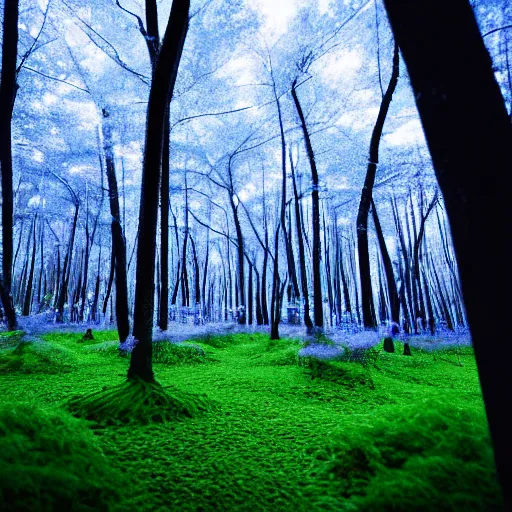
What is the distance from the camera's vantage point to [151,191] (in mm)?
2545

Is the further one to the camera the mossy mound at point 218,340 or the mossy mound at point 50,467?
the mossy mound at point 218,340

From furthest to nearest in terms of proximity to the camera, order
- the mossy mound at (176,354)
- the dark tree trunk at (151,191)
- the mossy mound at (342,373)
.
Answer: the mossy mound at (176,354)
the mossy mound at (342,373)
the dark tree trunk at (151,191)

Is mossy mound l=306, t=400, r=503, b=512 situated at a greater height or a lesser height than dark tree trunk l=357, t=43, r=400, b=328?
lesser

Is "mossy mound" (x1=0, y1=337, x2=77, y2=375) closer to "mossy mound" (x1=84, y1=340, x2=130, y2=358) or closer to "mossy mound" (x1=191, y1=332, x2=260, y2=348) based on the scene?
"mossy mound" (x1=84, y1=340, x2=130, y2=358)

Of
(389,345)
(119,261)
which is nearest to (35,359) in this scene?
(119,261)

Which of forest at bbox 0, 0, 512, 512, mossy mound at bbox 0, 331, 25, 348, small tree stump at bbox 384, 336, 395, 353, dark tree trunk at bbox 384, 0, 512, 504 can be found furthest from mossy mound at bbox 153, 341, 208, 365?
dark tree trunk at bbox 384, 0, 512, 504

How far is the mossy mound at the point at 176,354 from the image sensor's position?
4750mm

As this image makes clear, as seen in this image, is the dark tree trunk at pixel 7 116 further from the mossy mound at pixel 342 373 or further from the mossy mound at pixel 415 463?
the mossy mound at pixel 415 463

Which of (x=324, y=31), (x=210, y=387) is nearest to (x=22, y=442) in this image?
(x=210, y=387)

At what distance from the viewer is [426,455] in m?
1.22

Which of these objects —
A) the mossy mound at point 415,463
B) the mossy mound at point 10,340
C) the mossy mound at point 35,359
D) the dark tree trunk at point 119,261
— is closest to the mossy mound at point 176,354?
the dark tree trunk at point 119,261

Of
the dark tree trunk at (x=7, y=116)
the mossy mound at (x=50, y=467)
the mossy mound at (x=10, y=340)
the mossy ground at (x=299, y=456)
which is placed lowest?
the mossy ground at (x=299, y=456)

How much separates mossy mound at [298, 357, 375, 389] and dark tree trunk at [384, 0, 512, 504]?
8.44ft

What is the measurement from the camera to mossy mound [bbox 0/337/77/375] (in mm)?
3734
